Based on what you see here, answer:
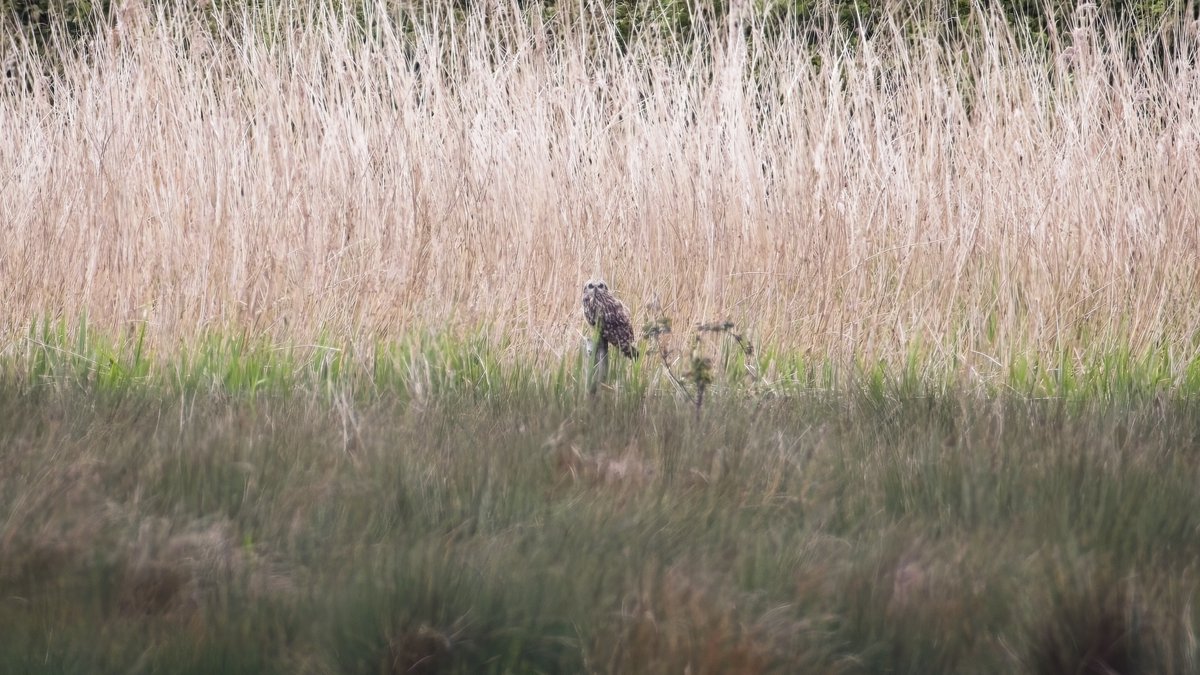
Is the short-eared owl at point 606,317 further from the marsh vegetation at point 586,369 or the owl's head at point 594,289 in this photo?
the marsh vegetation at point 586,369

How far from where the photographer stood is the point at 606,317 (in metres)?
2.81

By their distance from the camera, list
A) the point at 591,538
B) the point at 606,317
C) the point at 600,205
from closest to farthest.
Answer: the point at 591,538 < the point at 606,317 < the point at 600,205

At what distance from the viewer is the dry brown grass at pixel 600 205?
3.74 metres

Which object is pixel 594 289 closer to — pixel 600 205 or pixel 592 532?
pixel 592 532

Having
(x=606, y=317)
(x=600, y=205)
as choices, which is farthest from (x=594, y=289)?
(x=600, y=205)

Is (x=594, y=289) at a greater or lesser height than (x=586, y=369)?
greater

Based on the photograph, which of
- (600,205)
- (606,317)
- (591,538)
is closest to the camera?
(591,538)

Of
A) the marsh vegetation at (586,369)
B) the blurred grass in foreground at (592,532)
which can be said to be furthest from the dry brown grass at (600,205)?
the blurred grass in foreground at (592,532)

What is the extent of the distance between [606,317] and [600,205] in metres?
1.23

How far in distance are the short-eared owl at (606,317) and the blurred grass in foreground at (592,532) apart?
0.39ft

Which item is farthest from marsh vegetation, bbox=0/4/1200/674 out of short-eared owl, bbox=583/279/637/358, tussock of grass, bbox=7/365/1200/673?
short-eared owl, bbox=583/279/637/358

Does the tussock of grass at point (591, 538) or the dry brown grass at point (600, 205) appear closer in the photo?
the tussock of grass at point (591, 538)

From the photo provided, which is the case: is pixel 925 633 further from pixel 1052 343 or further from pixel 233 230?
pixel 233 230

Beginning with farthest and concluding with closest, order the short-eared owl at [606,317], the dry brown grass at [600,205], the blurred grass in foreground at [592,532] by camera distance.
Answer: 1. the dry brown grass at [600,205]
2. the short-eared owl at [606,317]
3. the blurred grass in foreground at [592,532]
